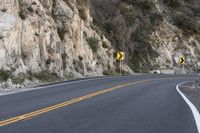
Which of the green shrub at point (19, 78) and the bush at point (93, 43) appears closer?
the green shrub at point (19, 78)

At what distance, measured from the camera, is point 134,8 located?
6519 centimetres

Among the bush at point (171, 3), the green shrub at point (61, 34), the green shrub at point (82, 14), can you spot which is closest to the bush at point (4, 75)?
the green shrub at point (61, 34)

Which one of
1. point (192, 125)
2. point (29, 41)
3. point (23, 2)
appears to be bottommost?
point (192, 125)

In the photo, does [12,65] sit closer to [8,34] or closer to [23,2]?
[8,34]

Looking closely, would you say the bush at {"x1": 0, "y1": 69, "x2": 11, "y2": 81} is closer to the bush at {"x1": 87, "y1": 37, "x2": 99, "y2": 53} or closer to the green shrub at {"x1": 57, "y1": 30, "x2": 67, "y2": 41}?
the green shrub at {"x1": 57, "y1": 30, "x2": 67, "y2": 41}

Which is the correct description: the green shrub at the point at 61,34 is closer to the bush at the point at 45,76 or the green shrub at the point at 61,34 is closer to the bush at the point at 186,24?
the bush at the point at 45,76

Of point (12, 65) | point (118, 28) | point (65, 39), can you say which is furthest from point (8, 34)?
point (118, 28)

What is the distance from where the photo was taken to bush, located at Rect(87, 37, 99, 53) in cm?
4584

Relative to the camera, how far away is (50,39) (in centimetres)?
3644

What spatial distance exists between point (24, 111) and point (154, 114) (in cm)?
386

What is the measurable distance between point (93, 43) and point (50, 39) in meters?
10.3

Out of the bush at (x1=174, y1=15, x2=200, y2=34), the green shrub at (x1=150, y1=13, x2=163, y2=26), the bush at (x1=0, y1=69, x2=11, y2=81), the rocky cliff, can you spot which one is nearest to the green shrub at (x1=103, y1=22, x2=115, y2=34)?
the rocky cliff

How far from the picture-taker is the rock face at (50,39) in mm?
30391

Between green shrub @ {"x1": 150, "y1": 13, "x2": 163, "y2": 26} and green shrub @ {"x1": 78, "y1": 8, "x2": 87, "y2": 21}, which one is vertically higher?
green shrub @ {"x1": 150, "y1": 13, "x2": 163, "y2": 26}
